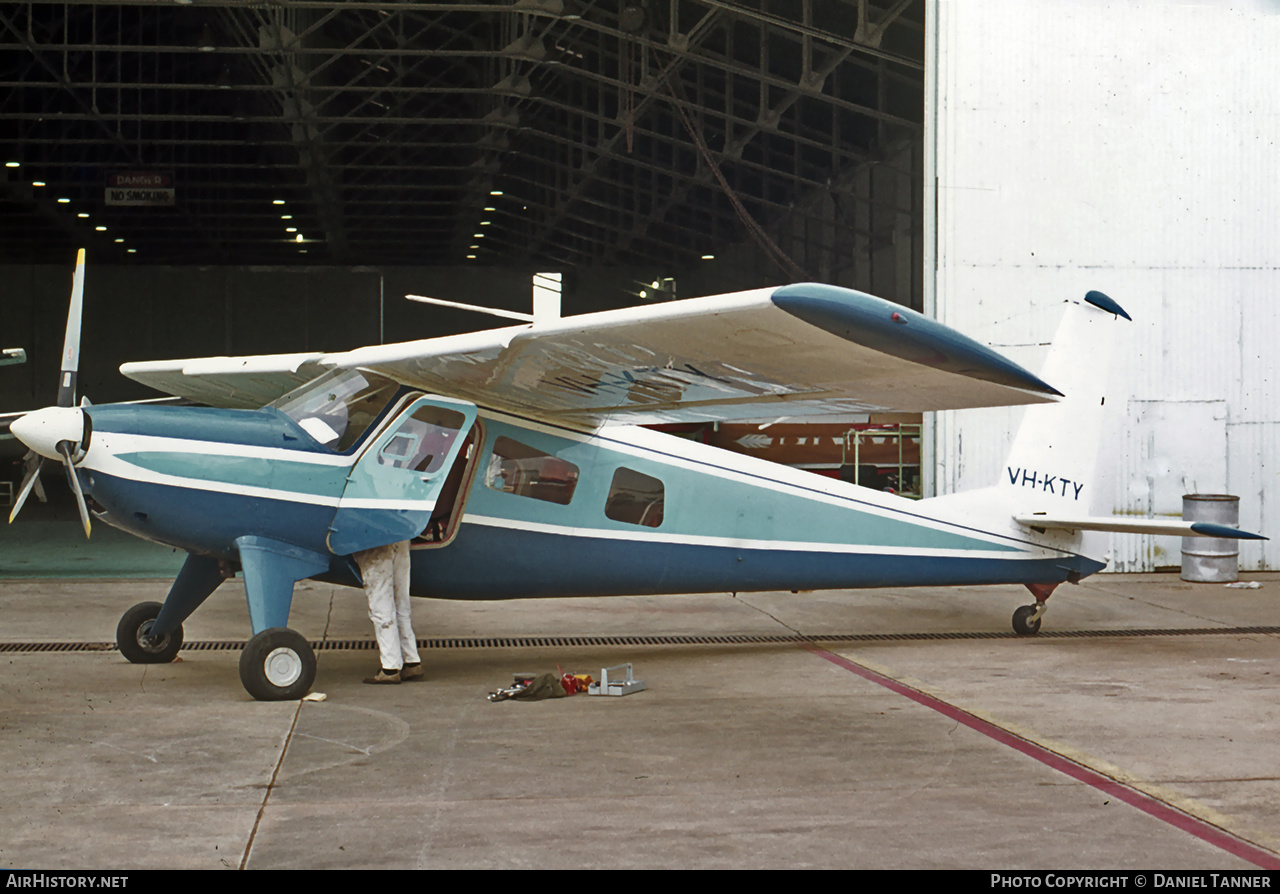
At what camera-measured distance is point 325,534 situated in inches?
260

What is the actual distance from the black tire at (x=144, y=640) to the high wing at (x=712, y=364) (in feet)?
5.65

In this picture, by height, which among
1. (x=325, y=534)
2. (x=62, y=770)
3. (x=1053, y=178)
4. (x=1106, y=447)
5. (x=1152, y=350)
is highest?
(x=1053, y=178)

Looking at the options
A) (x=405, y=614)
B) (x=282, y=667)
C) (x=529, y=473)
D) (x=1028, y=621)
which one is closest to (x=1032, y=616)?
(x=1028, y=621)

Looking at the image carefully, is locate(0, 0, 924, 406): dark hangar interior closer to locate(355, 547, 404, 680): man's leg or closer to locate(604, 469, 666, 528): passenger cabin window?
locate(604, 469, 666, 528): passenger cabin window

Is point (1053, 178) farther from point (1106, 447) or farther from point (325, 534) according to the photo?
point (325, 534)

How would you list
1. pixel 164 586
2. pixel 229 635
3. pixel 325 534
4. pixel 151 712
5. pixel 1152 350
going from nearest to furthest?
pixel 151 712
pixel 325 534
pixel 229 635
pixel 164 586
pixel 1152 350

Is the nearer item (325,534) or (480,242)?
(325,534)

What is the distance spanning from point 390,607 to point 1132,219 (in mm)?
9714

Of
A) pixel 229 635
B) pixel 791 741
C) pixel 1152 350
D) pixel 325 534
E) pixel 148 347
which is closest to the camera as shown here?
pixel 791 741

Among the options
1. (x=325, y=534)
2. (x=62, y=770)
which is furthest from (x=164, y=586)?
(x=62, y=770)

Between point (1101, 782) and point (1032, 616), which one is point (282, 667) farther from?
point (1032, 616)

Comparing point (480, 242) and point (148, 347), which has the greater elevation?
point (480, 242)

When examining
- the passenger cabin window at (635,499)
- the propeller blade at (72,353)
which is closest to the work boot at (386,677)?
the passenger cabin window at (635,499)
